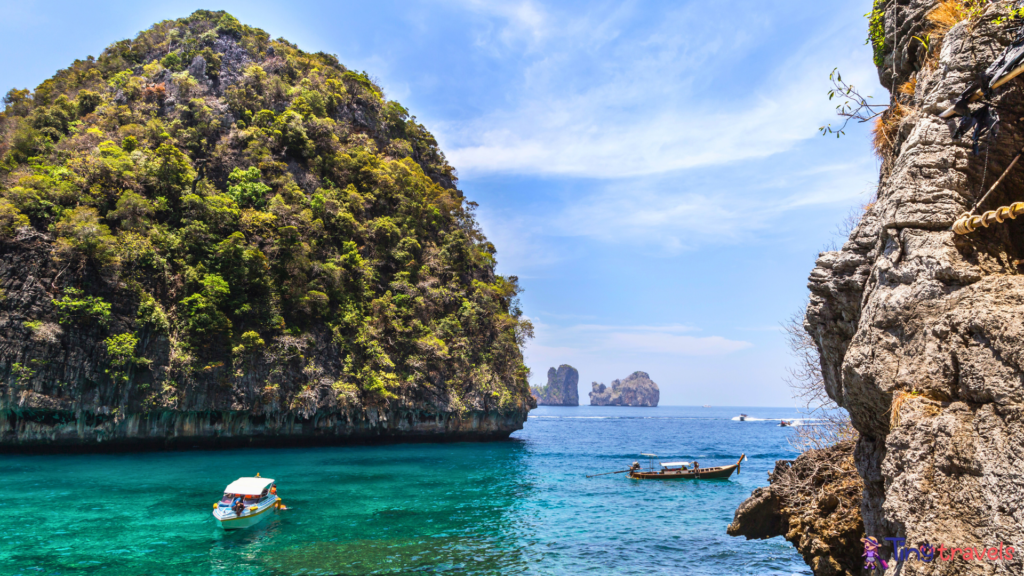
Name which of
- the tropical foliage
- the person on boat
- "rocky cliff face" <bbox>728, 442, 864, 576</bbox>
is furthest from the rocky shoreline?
"rocky cliff face" <bbox>728, 442, 864, 576</bbox>

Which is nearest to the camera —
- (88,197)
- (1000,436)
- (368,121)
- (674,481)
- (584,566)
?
(1000,436)

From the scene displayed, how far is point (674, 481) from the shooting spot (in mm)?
25500

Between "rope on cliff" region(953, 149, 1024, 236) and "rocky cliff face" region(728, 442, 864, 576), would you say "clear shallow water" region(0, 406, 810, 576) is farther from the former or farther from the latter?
"rope on cliff" region(953, 149, 1024, 236)

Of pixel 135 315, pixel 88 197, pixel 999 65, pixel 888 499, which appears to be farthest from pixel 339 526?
pixel 88 197

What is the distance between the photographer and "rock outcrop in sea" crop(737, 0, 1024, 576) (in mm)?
4223

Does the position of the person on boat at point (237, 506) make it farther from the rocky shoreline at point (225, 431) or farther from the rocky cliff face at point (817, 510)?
the rocky shoreline at point (225, 431)

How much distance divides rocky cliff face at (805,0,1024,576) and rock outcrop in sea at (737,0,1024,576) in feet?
0.04

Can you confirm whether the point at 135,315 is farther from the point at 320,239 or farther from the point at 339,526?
the point at 339,526

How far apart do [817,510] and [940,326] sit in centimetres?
611

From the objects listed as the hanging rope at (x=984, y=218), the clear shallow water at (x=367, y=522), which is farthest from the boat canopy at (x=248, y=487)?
the hanging rope at (x=984, y=218)

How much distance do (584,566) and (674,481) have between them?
48.3ft

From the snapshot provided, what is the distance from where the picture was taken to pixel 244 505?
15.1 m

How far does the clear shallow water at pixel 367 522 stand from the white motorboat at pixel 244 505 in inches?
19.1

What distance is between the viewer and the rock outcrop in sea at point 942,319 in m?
4.22
